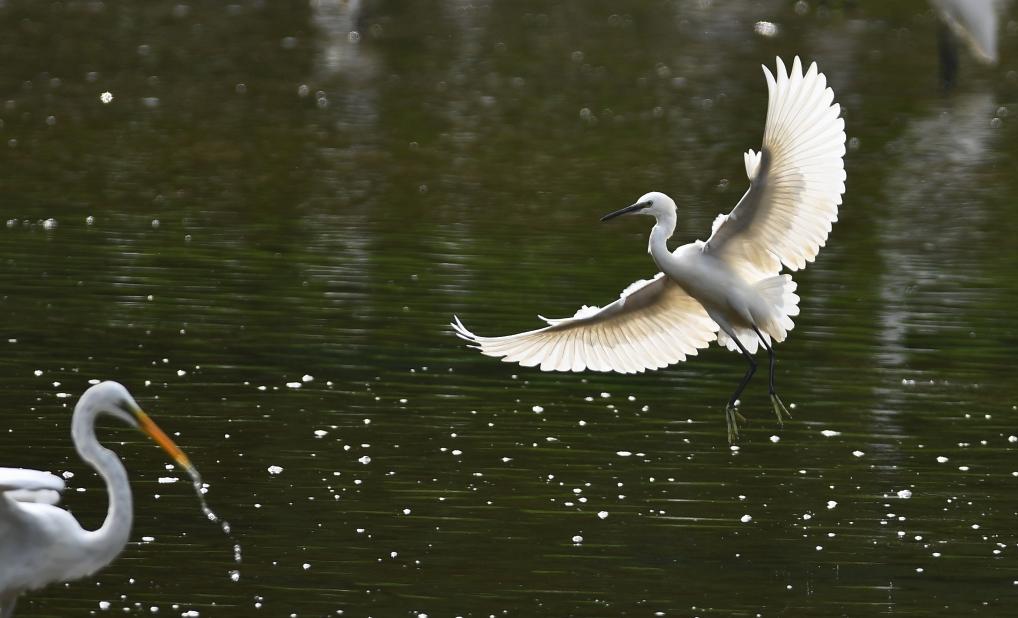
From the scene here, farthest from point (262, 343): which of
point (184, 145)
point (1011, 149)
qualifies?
point (1011, 149)

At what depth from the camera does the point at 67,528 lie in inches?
263

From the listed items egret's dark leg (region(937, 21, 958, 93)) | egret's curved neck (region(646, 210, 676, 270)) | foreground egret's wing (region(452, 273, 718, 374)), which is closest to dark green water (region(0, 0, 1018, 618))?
egret's dark leg (region(937, 21, 958, 93))

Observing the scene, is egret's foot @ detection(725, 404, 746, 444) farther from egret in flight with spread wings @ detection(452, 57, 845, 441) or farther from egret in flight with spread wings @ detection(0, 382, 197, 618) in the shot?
egret in flight with spread wings @ detection(0, 382, 197, 618)

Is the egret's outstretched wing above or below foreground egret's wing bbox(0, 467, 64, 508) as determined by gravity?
above

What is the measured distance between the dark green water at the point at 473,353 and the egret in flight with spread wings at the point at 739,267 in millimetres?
660

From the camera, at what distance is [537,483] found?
380 inches

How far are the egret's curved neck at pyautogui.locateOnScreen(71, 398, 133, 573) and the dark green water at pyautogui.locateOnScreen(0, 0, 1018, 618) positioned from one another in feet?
3.13

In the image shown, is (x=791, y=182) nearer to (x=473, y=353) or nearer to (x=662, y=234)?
(x=662, y=234)

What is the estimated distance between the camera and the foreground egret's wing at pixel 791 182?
8.86 meters

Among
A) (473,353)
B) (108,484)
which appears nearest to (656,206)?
(108,484)

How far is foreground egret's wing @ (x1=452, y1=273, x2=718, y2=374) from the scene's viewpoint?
934 centimetres

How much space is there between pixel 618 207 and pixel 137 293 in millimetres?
5661

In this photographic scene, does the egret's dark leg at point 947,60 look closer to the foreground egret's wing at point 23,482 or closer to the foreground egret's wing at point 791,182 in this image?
the foreground egret's wing at point 791,182

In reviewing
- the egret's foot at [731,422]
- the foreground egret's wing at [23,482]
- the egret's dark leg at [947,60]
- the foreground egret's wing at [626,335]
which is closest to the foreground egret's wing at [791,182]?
the foreground egret's wing at [626,335]
